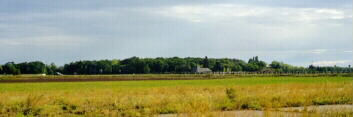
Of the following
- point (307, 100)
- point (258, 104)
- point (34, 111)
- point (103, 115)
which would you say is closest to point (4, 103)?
point (34, 111)

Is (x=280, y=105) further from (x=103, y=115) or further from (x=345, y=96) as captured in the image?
(x=103, y=115)

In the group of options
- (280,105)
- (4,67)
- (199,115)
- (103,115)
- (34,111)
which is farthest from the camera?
(4,67)

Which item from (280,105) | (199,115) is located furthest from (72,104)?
(199,115)

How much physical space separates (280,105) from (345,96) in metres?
5.76

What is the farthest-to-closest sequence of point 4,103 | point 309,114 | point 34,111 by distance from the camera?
point 4,103 < point 34,111 < point 309,114

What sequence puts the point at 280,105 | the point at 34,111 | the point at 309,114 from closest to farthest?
the point at 309,114
the point at 34,111
the point at 280,105

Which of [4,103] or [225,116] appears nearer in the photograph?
[225,116]

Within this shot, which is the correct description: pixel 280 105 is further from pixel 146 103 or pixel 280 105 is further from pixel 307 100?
pixel 146 103

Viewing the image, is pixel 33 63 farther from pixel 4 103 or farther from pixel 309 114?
pixel 309 114

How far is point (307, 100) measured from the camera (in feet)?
74.0

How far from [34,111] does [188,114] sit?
969cm

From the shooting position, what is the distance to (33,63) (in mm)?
194375

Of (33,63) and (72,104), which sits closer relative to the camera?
(72,104)

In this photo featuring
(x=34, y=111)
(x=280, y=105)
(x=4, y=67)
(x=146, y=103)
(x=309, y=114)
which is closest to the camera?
(x=309, y=114)
